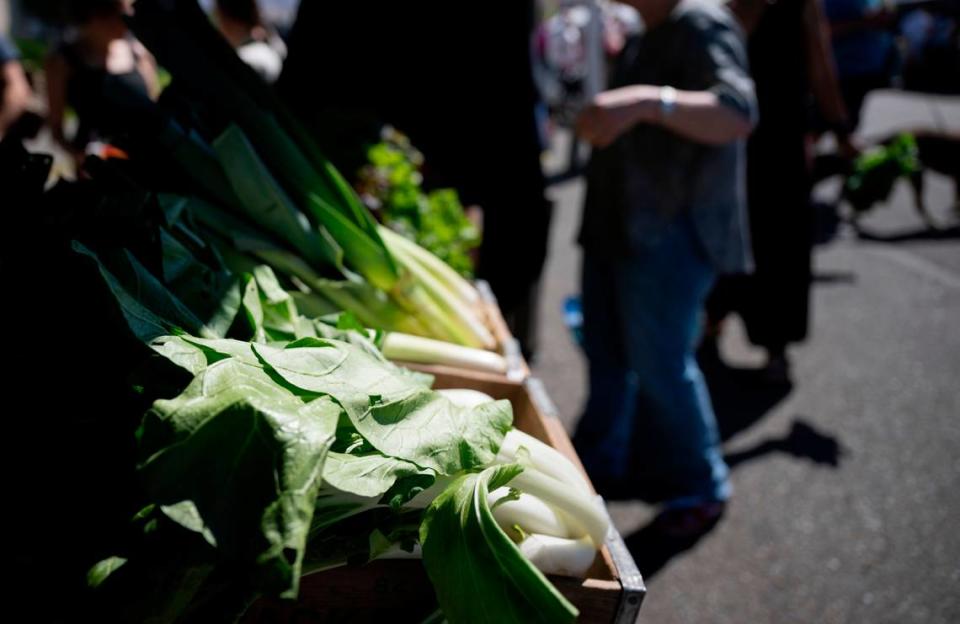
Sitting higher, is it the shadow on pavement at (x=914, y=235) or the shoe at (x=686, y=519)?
the shoe at (x=686, y=519)

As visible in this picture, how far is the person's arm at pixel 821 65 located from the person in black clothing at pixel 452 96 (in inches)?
53.4

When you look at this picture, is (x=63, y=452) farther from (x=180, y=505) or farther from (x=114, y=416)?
(x=180, y=505)

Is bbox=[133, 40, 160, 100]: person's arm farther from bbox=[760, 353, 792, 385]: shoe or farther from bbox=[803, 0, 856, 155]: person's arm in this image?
bbox=[760, 353, 792, 385]: shoe

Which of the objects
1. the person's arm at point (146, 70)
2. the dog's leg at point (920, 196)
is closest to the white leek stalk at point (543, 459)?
the person's arm at point (146, 70)

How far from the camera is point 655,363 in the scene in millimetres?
2535

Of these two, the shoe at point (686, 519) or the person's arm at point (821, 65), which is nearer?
the shoe at point (686, 519)

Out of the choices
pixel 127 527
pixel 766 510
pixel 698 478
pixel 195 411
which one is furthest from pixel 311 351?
pixel 766 510

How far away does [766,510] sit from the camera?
2951 mm

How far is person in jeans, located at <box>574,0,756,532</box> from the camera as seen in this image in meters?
2.14

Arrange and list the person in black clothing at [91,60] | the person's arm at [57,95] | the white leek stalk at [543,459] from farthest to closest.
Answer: the person's arm at [57,95]
the person in black clothing at [91,60]
the white leek stalk at [543,459]

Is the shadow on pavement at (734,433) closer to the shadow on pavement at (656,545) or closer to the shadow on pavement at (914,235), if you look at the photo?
the shadow on pavement at (656,545)

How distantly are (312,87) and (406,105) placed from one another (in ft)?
1.32

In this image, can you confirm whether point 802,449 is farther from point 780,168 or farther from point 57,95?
point 57,95

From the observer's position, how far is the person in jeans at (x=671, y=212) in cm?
214
